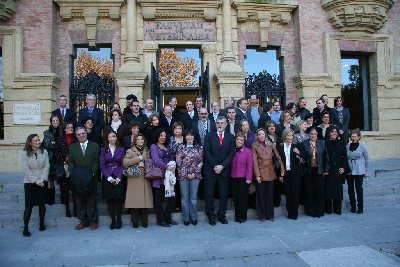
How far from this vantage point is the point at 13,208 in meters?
7.35

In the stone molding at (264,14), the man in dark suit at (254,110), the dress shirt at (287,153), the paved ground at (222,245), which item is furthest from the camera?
the stone molding at (264,14)

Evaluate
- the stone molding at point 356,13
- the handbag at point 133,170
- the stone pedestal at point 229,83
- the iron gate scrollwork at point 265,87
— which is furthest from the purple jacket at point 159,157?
the stone molding at point 356,13

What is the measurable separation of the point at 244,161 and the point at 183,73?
9514 mm

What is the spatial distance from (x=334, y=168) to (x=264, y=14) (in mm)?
6951

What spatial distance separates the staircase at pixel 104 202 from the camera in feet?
22.5

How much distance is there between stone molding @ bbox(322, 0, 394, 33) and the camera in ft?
39.0

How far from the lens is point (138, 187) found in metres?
6.62

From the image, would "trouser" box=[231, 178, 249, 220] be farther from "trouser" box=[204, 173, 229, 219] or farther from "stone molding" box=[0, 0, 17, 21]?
"stone molding" box=[0, 0, 17, 21]

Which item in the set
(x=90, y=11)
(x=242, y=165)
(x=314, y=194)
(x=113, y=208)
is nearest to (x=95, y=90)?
(x=90, y=11)

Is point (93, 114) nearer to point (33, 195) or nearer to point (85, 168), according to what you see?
point (85, 168)

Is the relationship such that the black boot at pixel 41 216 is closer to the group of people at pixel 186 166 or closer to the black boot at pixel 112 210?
the group of people at pixel 186 166

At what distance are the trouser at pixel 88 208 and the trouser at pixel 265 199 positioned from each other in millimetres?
3179

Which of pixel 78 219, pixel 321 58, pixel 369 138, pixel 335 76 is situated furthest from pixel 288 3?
pixel 78 219

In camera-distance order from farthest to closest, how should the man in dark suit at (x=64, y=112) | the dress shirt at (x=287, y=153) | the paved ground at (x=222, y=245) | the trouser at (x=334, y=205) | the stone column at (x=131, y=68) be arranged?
the stone column at (x=131, y=68)
the man in dark suit at (x=64, y=112)
the trouser at (x=334, y=205)
the dress shirt at (x=287, y=153)
the paved ground at (x=222, y=245)
